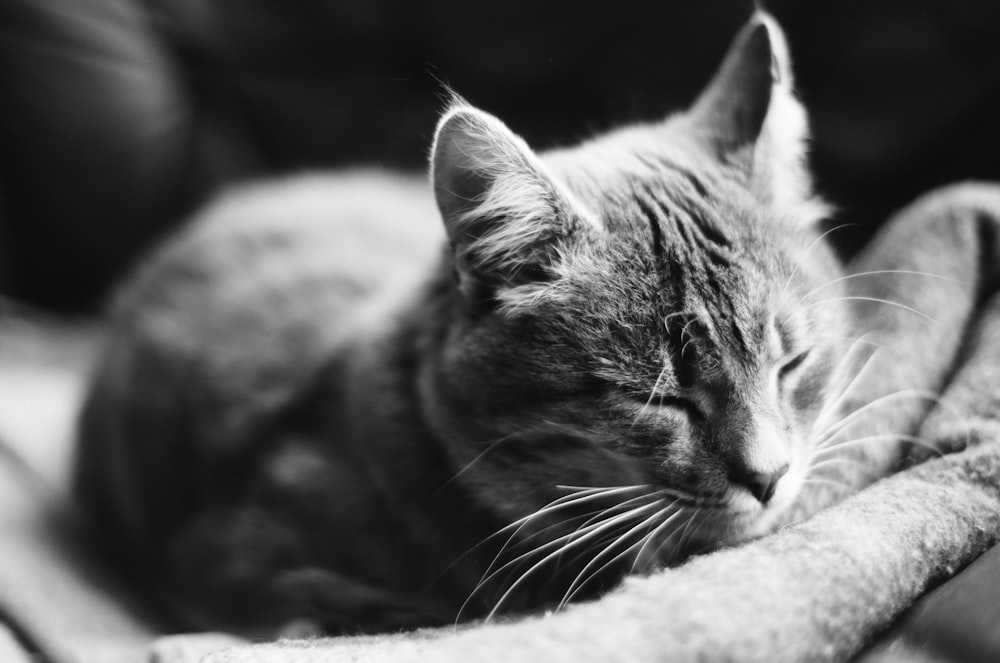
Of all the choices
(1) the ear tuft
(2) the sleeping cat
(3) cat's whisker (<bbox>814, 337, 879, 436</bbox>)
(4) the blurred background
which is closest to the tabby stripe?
(2) the sleeping cat

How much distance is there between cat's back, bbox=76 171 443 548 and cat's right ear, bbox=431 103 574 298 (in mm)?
154

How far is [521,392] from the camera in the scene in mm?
749

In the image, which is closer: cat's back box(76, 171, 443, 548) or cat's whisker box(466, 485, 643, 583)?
cat's whisker box(466, 485, 643, 583)

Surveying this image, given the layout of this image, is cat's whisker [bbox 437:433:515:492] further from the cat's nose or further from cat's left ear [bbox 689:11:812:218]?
cat's left ear [bbox 689:11:812:218]

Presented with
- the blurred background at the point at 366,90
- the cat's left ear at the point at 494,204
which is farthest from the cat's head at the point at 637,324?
the blurred background at the point at 366,90

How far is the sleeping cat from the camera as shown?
717 mm

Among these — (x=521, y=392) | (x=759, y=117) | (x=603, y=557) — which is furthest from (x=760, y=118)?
(x=603, y=557)

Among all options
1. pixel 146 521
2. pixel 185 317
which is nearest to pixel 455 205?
pixel 185 317

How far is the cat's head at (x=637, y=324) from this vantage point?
709mm

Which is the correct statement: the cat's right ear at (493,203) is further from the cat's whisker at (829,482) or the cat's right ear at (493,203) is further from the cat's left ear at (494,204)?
the cat's whisker at (829,482)

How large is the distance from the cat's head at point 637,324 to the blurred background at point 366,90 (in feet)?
1.00

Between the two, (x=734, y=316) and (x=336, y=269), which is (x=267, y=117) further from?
(x=734, y=316)

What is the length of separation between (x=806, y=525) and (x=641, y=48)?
76 cm

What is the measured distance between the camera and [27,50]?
1.32 metres
